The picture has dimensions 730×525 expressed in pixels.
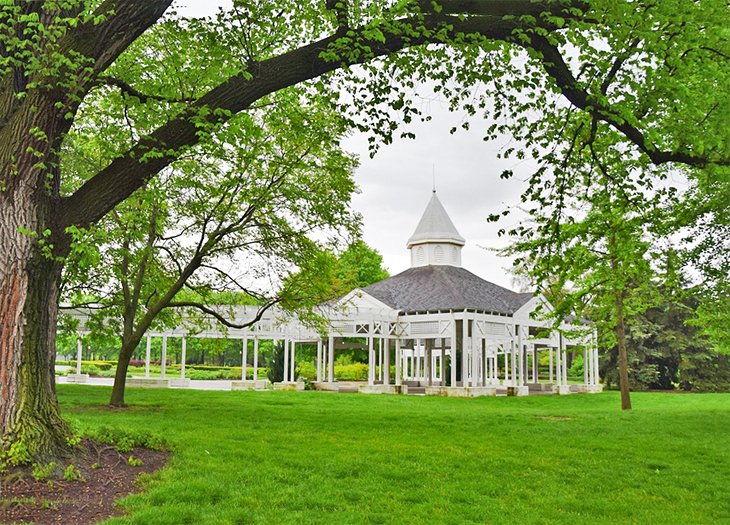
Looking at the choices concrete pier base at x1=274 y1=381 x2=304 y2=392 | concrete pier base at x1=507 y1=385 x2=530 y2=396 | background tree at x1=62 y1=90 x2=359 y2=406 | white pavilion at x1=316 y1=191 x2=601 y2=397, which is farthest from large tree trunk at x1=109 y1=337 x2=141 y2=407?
concrete pier base at x1=507 y1=385 x2=530 y2=396

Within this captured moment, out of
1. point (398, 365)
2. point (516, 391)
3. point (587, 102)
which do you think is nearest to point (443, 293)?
point (398, 365)

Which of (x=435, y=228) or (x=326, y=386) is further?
(x=435, y=228)

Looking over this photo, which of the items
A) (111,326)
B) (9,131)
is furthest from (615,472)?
(111,326)

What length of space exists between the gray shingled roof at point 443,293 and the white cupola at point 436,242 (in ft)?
2.82

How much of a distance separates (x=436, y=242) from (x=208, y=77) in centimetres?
3023

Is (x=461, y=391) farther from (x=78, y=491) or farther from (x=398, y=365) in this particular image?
(x=78, y=491)

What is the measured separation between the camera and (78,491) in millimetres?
6828

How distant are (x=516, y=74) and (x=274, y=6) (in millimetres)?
3472

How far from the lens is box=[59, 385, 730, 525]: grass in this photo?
22.2ft

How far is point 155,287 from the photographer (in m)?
19.3

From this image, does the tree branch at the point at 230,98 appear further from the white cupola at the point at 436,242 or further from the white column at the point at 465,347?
the white cupola at the point at 436,242

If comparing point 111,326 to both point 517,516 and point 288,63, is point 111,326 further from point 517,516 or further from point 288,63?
point 517,516

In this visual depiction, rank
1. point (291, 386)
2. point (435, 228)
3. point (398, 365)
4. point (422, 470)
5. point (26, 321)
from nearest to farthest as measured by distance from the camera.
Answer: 1. point (26, 321)
2. point (422, 470)
3. point (291, 386)
4. point (398, 365)
5. point (435, 228)

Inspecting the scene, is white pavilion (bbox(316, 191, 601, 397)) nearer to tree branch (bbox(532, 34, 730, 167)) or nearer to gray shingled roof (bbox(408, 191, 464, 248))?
gray shingled roof (bbox(408, 191, 464, 248))
